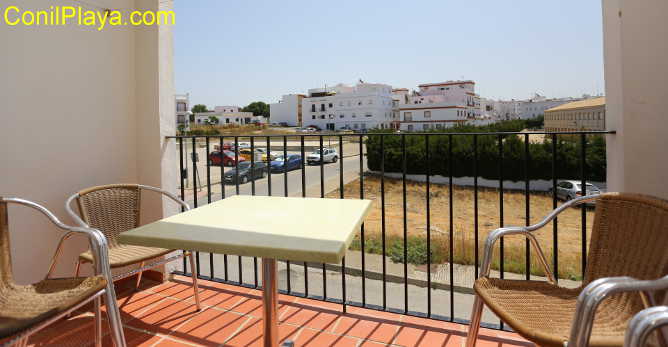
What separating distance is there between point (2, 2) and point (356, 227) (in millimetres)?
2229

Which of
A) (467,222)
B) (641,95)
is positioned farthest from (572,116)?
(641,95)

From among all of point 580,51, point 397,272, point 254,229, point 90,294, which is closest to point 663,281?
point 254,229

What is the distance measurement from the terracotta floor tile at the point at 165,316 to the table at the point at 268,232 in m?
0.89

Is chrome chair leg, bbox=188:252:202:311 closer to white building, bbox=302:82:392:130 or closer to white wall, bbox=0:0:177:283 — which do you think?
white wall, bbox=0:0:177:283

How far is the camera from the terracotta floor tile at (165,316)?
202 cm

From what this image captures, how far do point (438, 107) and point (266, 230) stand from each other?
192 ft

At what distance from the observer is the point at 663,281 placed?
0.91 metres

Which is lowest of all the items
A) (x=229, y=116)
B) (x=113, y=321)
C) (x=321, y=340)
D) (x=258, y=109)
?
(x=321, y=340)

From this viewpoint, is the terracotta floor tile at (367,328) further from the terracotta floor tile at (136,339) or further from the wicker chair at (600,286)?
the terracotta floor tile at (136,339)

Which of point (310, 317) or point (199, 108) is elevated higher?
point (199, 108)

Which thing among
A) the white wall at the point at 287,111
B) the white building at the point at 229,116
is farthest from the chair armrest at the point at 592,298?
the white wall at the point at 287,111

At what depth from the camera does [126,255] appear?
1.93 m

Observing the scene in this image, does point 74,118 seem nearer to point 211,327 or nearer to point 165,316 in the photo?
point 165,316

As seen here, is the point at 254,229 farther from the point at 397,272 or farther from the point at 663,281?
the point at 397,272
